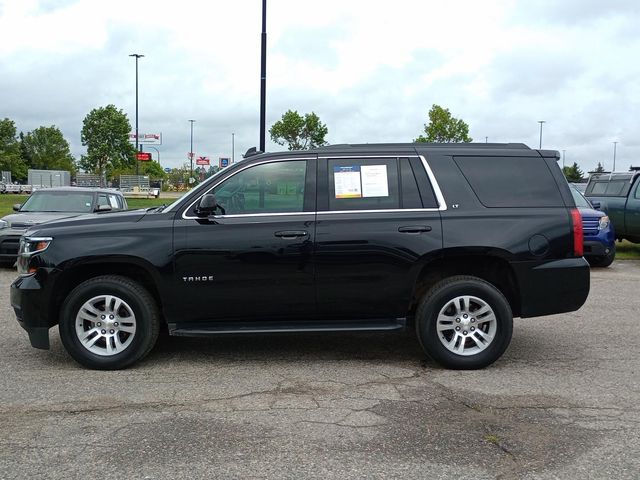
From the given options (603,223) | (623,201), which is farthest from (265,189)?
(623,201)

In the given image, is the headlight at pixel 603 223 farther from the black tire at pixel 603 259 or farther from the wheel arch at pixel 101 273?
the wheel arch at pixel 101 273

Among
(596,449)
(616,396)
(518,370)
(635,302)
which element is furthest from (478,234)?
(635,302)

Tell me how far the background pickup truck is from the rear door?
9.13m

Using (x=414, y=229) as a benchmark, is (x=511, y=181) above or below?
above

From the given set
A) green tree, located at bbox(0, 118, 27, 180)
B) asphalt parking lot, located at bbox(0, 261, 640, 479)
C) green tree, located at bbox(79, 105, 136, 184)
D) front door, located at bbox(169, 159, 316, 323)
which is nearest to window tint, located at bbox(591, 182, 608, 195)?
asphalt parking lot, located at bbox(0, 261, 640, 479)

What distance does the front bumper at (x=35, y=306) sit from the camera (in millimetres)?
5332

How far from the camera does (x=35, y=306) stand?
5.34 metres

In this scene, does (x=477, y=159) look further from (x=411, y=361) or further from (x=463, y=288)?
(x=411, y=361)

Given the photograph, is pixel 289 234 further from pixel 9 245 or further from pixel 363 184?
pixel 9 245

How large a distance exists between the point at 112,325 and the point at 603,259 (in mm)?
10214

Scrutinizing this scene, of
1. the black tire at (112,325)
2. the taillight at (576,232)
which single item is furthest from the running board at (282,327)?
the taillight at (576,232)

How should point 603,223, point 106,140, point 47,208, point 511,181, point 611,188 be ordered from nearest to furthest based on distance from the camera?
1. point 511,181
2. point 603,223
3. point 47,208
4. point 611,188
5. point 106,140

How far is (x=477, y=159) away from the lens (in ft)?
18.5

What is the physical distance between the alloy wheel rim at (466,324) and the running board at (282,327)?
36cm
